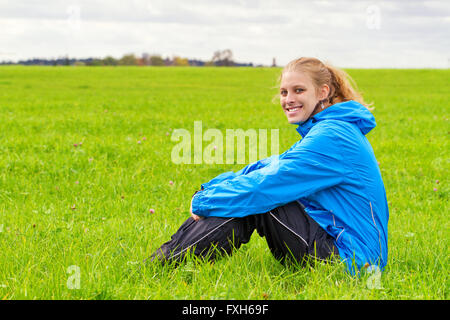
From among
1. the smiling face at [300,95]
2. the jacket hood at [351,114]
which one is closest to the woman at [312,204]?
the jacket hood at [351,114]

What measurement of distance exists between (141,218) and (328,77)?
265 centimetres

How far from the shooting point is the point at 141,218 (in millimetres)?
5117

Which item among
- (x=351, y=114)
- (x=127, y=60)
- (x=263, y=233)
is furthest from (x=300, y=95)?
(x=127, y=60)

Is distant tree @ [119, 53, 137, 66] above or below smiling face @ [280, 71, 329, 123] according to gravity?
above

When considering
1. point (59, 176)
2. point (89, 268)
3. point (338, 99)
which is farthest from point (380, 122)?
point (89, 268)

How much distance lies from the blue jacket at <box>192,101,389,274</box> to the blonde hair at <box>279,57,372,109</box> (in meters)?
0.27

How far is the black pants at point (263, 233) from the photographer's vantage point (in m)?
3.13

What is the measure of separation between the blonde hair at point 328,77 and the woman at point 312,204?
8.9 inches

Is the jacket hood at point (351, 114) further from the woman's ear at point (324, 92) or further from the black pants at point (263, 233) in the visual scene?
the black pants at point (263, 233)

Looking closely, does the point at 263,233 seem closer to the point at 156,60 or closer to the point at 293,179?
the point at 293,179

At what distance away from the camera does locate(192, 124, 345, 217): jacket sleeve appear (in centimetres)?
302

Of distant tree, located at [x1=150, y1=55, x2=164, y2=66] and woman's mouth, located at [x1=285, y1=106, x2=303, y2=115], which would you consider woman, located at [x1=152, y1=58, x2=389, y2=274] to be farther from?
distant tree, located at [x1=150, y1=55, x2=164, y2=66]

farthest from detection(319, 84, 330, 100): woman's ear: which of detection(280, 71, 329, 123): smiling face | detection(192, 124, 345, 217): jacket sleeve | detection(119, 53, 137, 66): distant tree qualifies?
detection(119, 53, 137, 66): distant tree

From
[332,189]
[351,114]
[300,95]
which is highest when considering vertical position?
[300,95]
